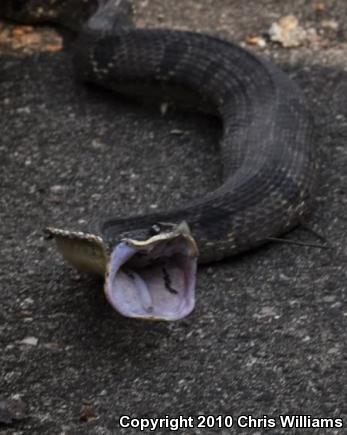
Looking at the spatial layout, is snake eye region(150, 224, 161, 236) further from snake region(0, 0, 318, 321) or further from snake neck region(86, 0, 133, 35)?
snake neck region(86, 0, 133, 35)

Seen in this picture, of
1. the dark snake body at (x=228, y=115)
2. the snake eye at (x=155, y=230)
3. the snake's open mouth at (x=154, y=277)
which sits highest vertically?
the snake eye at (x=155, y=230)

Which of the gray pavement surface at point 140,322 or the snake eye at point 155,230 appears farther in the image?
the snake eye at point 155,230

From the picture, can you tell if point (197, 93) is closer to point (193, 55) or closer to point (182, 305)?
point (193, 55)

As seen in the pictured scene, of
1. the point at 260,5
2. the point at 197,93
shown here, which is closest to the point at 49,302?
the point at 197,93

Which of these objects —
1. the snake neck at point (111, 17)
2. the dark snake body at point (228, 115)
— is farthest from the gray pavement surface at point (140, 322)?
the snake neck at point (111, 17)

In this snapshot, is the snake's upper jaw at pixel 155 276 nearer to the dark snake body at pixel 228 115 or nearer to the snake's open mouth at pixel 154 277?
the snake's open mouth at pixel 154 277

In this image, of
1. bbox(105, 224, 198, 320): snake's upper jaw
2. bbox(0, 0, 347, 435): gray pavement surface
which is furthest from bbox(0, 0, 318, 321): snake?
bbox(0, 0, 347, 435): gray pavement surface
